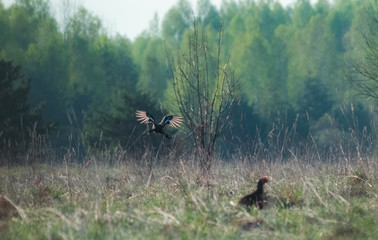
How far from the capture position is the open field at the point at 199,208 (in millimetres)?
5832

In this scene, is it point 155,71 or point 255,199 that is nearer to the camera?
point 255,199

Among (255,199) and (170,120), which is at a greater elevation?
(170,120)

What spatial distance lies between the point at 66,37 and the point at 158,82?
684cm

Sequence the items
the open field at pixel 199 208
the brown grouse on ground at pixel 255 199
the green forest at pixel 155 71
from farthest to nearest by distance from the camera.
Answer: the green forest at pixel 155 71
the brown grouse on ground at pixel 255 199
the open field at pixel 199 208

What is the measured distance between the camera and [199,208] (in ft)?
21.0

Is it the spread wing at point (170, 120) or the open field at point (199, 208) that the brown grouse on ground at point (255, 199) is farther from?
the spread wing at point (170, 120)

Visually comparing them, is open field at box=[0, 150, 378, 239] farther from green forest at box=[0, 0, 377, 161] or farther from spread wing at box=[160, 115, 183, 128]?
green forest at box=[0, 0, 377, 161]

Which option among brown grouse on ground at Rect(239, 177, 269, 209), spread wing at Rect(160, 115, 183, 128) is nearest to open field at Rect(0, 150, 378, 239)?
brown grouse on ground at Rect(239, 177, 269, 209)

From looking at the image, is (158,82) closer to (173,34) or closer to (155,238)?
(173,34)

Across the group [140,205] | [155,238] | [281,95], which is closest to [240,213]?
[155,238]

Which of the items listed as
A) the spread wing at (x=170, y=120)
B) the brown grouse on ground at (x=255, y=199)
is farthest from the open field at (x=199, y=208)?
the spread wing at (x=170, y=120)

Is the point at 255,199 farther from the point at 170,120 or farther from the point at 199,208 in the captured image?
the point at 170,120

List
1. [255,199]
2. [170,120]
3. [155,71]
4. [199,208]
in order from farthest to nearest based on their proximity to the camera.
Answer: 1. [155,71]
2. [170,120]
3. [255,199]
4. [199,208]

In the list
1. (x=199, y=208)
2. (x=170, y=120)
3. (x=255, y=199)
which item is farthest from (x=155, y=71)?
(x=199, y=208)
